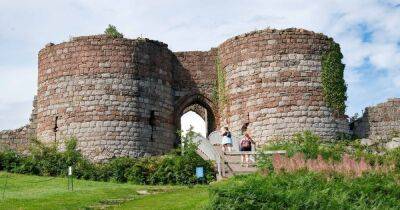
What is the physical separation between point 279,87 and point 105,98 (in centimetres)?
709

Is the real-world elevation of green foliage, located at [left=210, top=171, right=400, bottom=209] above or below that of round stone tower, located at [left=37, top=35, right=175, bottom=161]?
below

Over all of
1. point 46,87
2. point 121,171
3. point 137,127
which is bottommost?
point 121,171

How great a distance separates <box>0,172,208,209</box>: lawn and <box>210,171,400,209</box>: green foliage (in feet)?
3.29

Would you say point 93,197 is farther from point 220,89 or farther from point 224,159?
point 220,89

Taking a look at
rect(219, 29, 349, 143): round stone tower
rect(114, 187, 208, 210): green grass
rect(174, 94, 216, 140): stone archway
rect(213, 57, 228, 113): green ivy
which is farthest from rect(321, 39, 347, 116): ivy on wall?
rect(114, 187, 208, 210): green grass

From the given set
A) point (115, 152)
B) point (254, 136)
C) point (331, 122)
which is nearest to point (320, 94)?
point (331, 122)

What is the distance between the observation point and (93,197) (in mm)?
19391

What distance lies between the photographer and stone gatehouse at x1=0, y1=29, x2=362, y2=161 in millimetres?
30312

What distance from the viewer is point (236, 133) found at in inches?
1227

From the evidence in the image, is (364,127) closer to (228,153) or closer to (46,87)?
(228,153)

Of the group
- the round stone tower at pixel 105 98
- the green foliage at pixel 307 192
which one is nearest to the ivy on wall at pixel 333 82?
the round stone tower at pixel 105 98

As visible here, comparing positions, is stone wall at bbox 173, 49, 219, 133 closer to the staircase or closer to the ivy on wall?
the ivy on wall

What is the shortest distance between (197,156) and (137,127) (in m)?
4.44

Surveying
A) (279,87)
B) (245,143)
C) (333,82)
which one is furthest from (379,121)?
(245,143)
